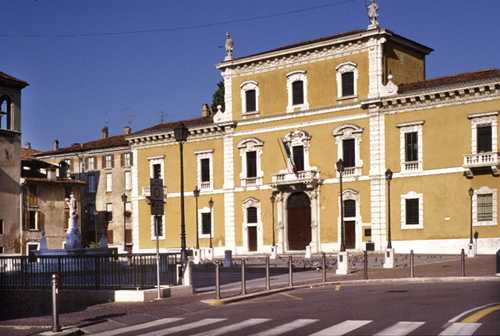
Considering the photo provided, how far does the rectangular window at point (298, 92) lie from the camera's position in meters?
54.9

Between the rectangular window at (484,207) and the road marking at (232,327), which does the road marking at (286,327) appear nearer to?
the road marking at (232,327)

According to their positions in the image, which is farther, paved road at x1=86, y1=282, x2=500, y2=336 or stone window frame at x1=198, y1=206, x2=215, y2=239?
stone window frame at x1=198, y1=206, x2=215, y2=239

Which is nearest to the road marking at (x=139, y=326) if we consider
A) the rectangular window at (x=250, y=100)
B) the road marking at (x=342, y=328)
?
the road marking at (x=342, y=328)

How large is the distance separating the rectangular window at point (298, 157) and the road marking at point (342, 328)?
1635 inches

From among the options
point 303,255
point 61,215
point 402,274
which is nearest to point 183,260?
point 402,274

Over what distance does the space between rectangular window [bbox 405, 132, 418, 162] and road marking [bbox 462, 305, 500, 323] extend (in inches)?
1369

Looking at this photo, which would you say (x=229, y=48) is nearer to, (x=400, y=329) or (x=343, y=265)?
(x=343, y=265)

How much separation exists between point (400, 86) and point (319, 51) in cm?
630

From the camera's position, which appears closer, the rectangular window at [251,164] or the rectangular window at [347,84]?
the rectangular window at [347,84]

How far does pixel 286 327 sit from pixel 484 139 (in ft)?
117

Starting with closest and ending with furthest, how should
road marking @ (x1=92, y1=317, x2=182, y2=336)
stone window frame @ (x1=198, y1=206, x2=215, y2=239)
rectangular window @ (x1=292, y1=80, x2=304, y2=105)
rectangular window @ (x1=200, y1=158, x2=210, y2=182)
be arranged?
road marking @ (x1=92, y1=317, x2=182, y2=336)
rectangular window @ (x1=292, y1=80, x2=304, y2=105)
stone window frame @ (x1=198, y1=206, x2=215, y2=239)
rectangular window @ (x1=200, y1=158, x2=210, y2=182)

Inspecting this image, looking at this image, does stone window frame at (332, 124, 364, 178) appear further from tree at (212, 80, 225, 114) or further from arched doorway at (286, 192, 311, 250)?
tree at (212, 80, 225, 114)

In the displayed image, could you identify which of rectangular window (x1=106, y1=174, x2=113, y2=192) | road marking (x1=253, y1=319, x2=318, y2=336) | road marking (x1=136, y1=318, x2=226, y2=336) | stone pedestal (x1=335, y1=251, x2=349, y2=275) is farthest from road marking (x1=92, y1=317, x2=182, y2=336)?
rectangular window (x1=106, y1=174, x2=113, y2=192)

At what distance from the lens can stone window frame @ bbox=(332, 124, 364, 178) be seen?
51.5 metres
